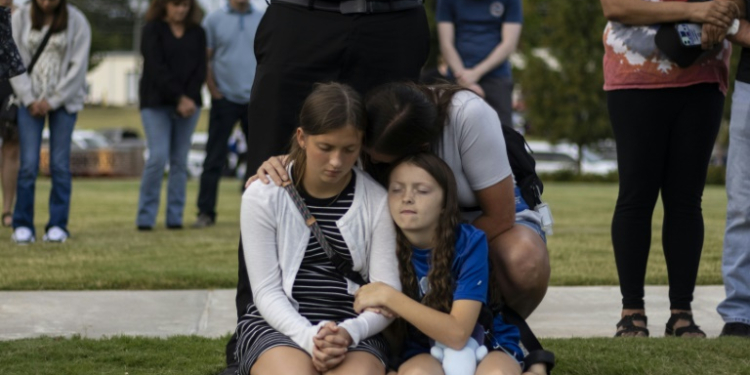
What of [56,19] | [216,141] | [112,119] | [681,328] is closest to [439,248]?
[681,328]

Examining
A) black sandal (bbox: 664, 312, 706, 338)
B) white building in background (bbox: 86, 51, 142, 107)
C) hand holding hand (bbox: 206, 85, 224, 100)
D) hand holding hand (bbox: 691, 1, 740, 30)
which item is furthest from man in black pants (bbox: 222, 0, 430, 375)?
white building in background (bbox: 86, 51, 142, 107)

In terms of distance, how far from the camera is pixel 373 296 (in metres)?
3.50

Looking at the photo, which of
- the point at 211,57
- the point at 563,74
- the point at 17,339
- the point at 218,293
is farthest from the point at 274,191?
the point at 563,74

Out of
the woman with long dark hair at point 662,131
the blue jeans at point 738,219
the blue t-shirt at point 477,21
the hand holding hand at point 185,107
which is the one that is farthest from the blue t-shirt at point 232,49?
the blue jeans at point 738,219

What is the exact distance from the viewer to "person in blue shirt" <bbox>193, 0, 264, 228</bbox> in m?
10.0

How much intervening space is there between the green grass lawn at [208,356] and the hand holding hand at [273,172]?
0.79 meters

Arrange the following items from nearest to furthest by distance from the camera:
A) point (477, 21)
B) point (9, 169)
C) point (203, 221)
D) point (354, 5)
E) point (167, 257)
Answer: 1. point (354, 5)
2. point (167, 257)
3. point (477, 21)
4. point (9, 169)
5. point (203, 221)

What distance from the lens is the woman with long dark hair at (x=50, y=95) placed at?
8.05 metres

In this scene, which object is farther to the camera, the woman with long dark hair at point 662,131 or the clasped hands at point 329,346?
the woman with long dark hair at point 662,131

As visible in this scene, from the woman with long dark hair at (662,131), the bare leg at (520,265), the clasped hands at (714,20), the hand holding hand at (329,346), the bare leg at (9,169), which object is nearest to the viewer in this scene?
the hand holding hand at (329,346)

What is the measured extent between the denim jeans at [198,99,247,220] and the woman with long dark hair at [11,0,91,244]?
1844 millimetres

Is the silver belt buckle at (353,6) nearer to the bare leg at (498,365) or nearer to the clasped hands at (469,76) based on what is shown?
the bare leg at (498,365)

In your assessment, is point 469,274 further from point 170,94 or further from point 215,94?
point 215,94

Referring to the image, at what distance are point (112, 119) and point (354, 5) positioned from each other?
6106cm
